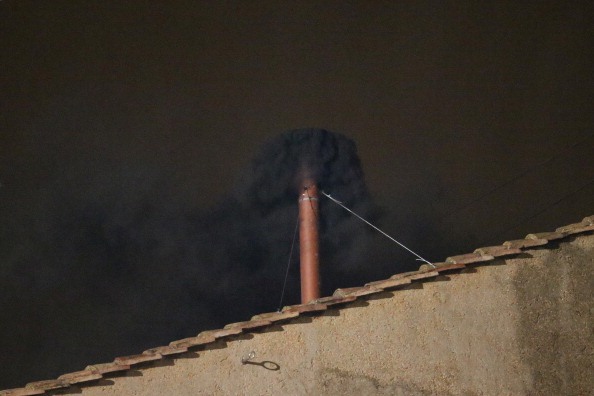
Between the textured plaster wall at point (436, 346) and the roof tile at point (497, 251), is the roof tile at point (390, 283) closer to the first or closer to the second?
the textured plaster wall at point (436, 346)

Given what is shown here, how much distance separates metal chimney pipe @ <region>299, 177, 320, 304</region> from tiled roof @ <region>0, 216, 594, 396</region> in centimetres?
525

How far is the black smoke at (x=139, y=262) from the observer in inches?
660

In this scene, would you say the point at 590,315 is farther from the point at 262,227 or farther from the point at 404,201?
the point at 404,201

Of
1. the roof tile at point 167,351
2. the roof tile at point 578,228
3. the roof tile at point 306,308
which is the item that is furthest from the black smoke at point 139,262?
the roof tile at point 167,351

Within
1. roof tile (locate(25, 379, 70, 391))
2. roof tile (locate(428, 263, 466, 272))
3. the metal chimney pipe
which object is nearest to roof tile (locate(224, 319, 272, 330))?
roof tile (locate(25, 379, 70, 391))

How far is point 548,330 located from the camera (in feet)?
24.3

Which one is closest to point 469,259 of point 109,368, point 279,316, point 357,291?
point 357,291

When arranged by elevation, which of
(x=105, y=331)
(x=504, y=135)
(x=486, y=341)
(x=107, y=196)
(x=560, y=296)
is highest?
(x=504, y=135)

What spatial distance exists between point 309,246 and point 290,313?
5.76m

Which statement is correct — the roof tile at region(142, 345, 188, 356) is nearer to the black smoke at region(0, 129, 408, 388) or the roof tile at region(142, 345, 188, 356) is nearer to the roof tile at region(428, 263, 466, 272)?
the roof tile at region(428, 263, 466, 272)

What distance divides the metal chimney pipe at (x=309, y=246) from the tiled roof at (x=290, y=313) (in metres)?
5.25

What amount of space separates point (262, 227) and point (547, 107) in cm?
897

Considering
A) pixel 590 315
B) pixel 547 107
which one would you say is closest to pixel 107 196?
pixel 547 107

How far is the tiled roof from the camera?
652 cm
